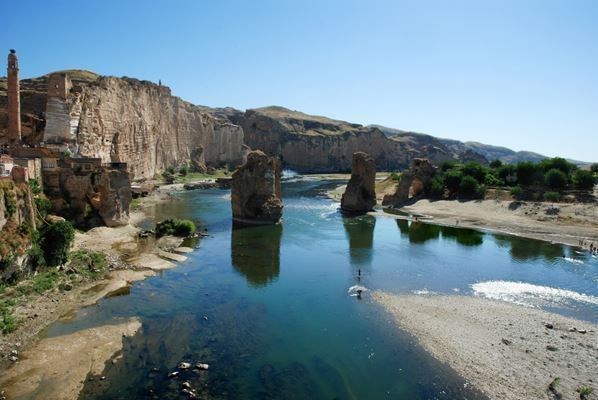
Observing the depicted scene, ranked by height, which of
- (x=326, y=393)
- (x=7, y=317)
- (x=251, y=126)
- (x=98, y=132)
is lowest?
(x=326, y=393)

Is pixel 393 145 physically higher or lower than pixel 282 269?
higher

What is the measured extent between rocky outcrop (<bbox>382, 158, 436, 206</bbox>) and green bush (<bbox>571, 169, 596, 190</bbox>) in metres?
21.4

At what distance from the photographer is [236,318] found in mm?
25266

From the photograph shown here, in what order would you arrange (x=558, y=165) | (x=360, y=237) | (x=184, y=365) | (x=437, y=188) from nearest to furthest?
(x=184, y=365), (x=360, y=237), (x=558, y=165), (x=437, y=188)

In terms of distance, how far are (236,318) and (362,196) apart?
44.7 meters

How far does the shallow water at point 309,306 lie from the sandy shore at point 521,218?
441cm

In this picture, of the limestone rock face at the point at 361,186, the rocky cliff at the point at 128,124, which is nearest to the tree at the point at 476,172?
the limestone rock face at the point at 361,186

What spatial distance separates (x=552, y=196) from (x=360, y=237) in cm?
3299

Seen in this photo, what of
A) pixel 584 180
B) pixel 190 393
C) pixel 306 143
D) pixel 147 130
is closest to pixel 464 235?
pixel 584 180

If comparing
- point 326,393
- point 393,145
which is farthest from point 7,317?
point 393,145

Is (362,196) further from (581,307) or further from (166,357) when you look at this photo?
(166,357)

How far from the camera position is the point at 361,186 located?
220 ft

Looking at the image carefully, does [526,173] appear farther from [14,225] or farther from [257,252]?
[14,225]

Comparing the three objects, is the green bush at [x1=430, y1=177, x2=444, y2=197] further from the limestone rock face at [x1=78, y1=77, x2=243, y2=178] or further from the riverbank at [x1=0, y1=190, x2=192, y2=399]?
the limestone rock face at [x1=78, y1=77, x2=243, y2=178]
